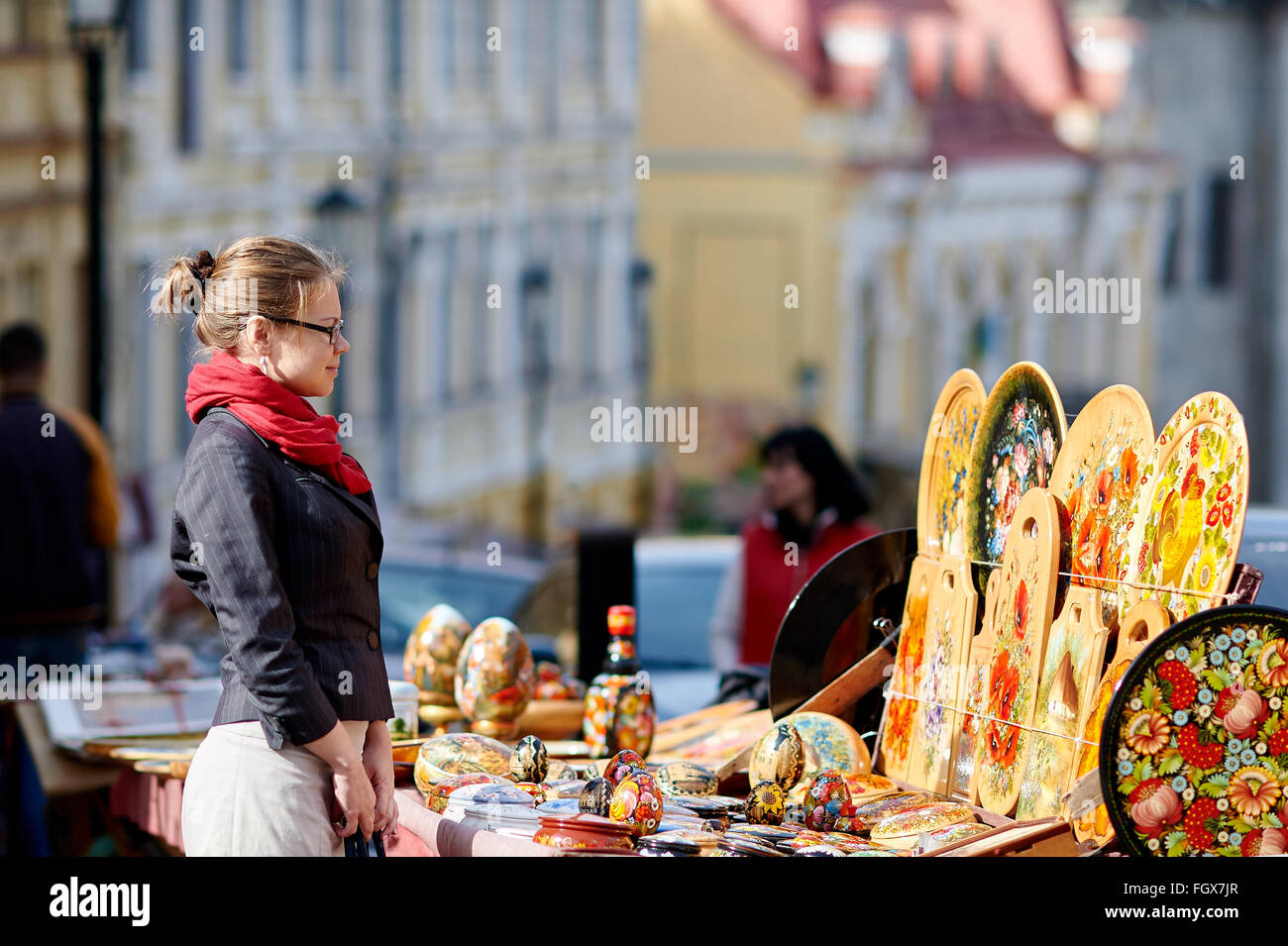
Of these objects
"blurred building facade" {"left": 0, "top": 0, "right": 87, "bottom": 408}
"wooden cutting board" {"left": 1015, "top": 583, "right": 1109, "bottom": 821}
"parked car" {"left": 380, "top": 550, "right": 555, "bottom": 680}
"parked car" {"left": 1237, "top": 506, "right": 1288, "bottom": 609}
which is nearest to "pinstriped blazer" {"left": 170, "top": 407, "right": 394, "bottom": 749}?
"wooden cutting board" {"left": 1015, "top": 583, "right": 1109, "bottom": 821}

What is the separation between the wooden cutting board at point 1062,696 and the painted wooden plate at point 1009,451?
1.11 feet

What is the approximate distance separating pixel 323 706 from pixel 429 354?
17292 mm

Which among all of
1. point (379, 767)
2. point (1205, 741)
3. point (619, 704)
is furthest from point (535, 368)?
point (1205, 741)

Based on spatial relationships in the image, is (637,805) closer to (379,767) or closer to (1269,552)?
(379,767)

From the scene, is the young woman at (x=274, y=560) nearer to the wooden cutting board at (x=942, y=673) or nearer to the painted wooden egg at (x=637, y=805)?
the painted wooden egg at (x=637, y=805)

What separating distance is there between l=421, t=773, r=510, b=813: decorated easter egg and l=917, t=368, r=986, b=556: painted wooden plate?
1.05 metres

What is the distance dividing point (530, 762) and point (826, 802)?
0.65 m

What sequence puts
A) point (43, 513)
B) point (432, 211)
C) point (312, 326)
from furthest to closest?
point (432, 211), point (43, 513), point (312, 326)

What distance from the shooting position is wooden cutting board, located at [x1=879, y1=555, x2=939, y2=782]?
3.83 metres

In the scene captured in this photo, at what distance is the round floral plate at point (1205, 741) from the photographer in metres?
2.88

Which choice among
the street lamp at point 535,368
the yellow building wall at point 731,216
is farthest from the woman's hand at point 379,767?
the yellow building wall at point 731,216

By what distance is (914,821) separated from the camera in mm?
3342
